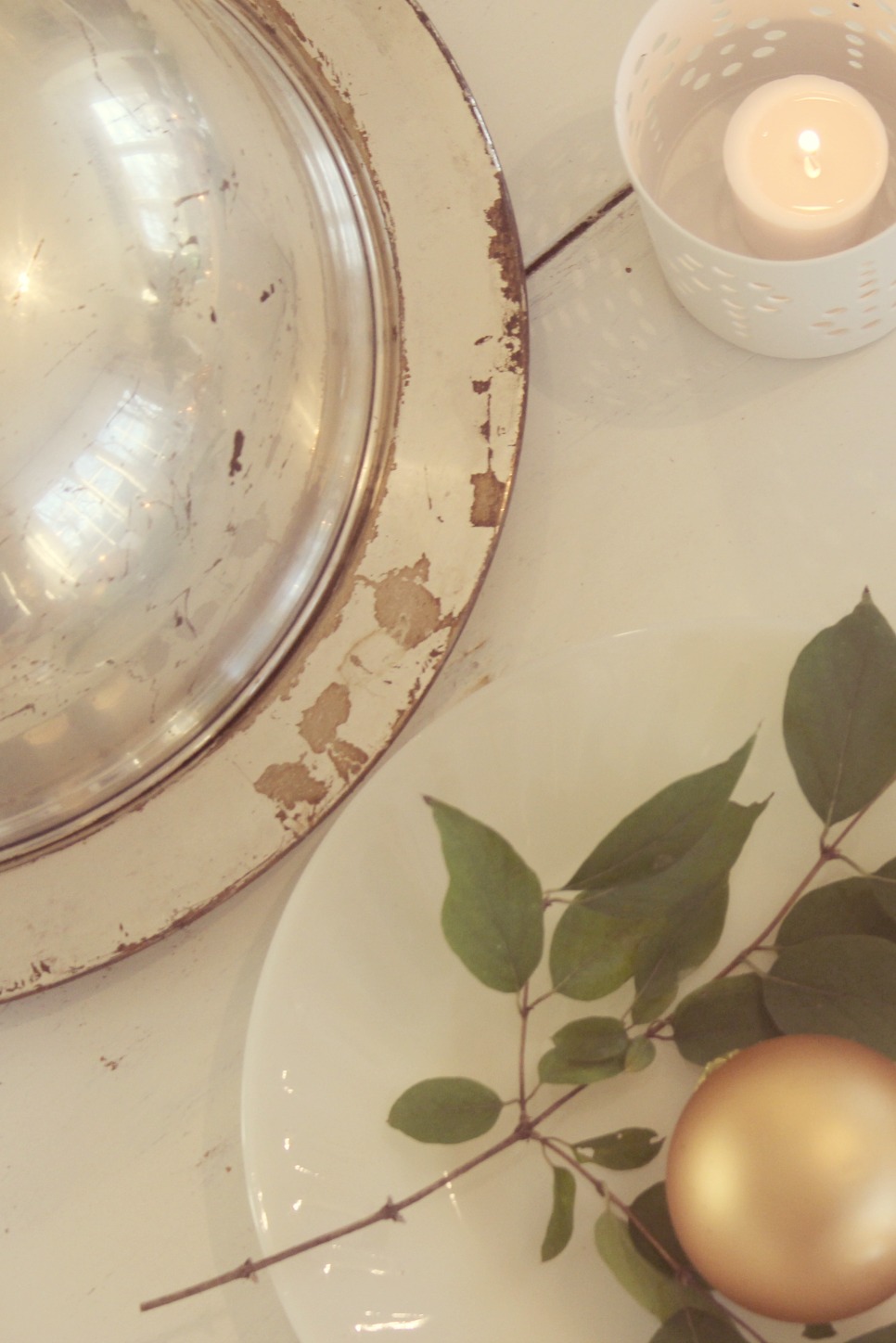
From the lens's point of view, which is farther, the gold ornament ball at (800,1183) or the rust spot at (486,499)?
the rust spot at (486,499)

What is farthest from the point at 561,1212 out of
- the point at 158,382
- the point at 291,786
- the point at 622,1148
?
the point at 158,382

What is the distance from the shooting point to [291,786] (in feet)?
1.10

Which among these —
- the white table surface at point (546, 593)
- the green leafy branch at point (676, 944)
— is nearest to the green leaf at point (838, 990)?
the green leafy branch at point (676, 944)

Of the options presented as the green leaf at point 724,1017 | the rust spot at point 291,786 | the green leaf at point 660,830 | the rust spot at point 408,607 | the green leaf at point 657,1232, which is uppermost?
the rust spot at point 408,607

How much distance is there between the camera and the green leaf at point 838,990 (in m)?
0.27

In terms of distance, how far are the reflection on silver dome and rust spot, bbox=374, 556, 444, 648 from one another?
0.02 m

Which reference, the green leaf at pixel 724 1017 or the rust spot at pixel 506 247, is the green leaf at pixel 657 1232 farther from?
the rust spot at pixel 506 247

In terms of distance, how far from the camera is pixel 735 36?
0.34 m

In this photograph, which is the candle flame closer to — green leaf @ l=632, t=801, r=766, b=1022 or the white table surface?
the white table surface

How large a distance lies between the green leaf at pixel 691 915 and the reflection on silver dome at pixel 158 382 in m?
0.14

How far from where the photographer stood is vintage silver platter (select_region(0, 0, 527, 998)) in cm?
31

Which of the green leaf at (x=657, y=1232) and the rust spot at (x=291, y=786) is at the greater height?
the rust spot at (x=291, y=786)

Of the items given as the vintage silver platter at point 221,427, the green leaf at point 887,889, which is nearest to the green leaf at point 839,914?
the green leaf at point 887,889

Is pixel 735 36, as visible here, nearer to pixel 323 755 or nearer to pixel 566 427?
pixel 566 427
